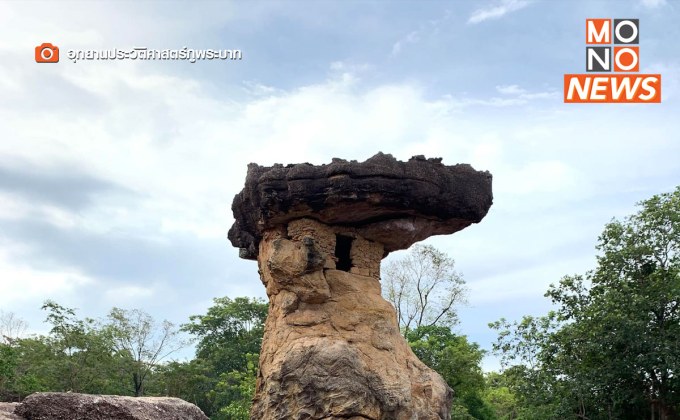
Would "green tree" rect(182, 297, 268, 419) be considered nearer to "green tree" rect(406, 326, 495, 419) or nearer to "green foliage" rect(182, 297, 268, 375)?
"green foliage" rect(182, 297, 268, 375)

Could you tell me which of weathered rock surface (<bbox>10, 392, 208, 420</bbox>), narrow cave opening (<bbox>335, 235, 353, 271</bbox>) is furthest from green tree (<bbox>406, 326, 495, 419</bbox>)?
weathered rock surface (<bbox>10, 392, 208, 420</bbox>)

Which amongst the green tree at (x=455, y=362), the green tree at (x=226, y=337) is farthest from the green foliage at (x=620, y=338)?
the green tree at (x=226, y=337)

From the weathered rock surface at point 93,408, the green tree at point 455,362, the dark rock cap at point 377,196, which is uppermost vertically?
the dark rock cap at point 377,196

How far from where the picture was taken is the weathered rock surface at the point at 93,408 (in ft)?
12.2

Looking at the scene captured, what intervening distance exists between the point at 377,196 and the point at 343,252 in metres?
1.72

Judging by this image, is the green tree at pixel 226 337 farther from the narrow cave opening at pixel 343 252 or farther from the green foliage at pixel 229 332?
the narrow cave opening at pixel 343 252

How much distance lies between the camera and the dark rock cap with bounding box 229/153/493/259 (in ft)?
39.7

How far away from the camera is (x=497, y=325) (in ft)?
72.7

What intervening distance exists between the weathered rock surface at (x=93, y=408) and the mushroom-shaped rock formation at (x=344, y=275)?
23.1 ft

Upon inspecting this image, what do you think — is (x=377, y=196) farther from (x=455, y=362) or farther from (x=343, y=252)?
(x=455, y=362)

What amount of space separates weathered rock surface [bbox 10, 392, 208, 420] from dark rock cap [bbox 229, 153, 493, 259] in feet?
26.1

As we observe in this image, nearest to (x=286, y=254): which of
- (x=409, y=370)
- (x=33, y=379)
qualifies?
(x=409, y=370)

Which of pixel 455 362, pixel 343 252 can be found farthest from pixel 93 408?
pixel 455 362

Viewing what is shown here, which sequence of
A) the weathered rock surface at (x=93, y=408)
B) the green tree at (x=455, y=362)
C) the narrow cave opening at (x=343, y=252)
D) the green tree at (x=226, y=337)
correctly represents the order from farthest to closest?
the green tree at (x=226, y=337) < the green tree at (x=455, y=362) < the narrow cave opening at (x=343, y=252) < the weathered rock surface at (x=93, y=408)
